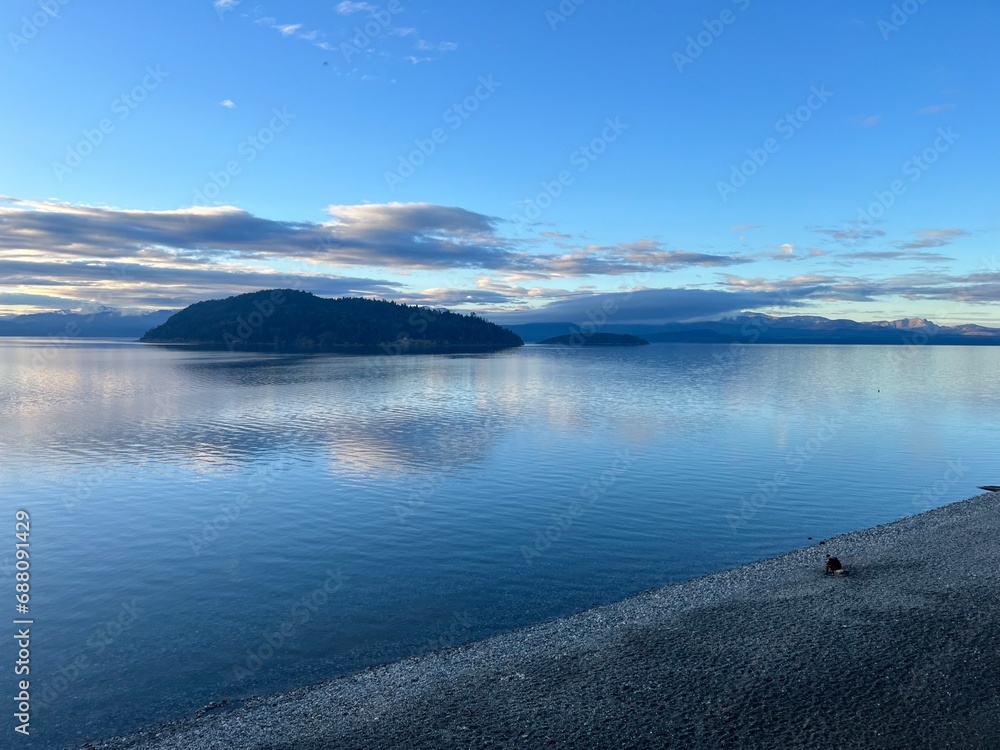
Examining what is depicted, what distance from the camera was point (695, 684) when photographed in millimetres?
16984

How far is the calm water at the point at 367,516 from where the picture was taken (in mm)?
21375

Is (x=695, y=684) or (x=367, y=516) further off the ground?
(x=695, y=684)

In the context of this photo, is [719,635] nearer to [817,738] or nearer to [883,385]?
[817,738]

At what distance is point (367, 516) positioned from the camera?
36281mm

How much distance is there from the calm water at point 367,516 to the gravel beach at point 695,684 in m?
2.29

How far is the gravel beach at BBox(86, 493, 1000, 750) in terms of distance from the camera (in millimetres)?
14828

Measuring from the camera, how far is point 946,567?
25.8m

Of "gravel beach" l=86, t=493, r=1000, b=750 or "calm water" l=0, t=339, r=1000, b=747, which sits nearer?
Result: "gravel beach" l=86, t=493, r=1000, b=750

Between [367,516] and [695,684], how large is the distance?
75.2 ft

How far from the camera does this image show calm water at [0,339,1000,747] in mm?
21375

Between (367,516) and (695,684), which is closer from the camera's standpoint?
(695,684)

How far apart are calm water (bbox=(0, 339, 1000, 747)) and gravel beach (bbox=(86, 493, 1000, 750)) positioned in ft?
7.52

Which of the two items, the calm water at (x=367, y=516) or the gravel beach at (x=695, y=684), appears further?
the calm water at (x=367, y=516)

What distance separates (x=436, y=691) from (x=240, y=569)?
14648mm
